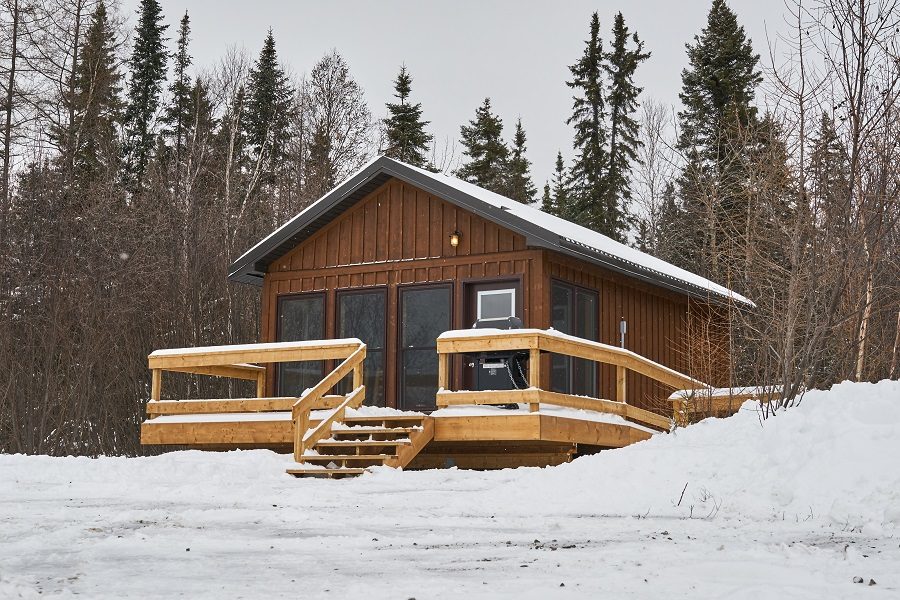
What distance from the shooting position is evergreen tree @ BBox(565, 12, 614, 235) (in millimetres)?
35219

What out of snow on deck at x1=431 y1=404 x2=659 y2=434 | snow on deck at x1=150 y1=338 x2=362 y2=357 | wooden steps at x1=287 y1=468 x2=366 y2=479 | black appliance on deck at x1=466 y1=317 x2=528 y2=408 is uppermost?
snow on deck at x1=150 y1=338 x2=362 y2=357

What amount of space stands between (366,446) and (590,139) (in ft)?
87.9

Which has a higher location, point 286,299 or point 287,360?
point 286,299

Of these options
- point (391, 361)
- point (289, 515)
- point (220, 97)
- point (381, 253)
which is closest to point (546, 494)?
point (289, 515)

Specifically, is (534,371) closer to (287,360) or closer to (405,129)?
(287,360)

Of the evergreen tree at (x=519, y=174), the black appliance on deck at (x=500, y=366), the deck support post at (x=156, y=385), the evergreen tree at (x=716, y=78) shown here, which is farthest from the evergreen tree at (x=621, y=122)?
the deck support post at (x=156, y=385)

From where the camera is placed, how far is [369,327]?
581 inches

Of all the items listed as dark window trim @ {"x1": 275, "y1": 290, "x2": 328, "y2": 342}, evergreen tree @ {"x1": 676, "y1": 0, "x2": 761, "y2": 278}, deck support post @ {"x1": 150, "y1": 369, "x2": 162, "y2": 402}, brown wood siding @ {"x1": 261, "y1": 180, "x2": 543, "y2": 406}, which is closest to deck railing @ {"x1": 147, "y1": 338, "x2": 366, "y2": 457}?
deck support post @ {"x1": 150, "y1": 369, "x2": 162, "y2": 402}

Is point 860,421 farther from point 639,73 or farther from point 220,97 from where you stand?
point 639,73

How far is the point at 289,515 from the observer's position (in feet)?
21.9

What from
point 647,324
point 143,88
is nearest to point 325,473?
point 647,324

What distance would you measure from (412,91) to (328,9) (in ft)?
48.5

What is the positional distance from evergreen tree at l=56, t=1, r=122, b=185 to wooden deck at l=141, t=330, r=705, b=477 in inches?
531

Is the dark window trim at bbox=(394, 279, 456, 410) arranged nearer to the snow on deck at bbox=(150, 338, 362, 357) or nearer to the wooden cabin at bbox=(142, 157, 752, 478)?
the wooden cabin at bbox=(142, 157, 752, 478)
